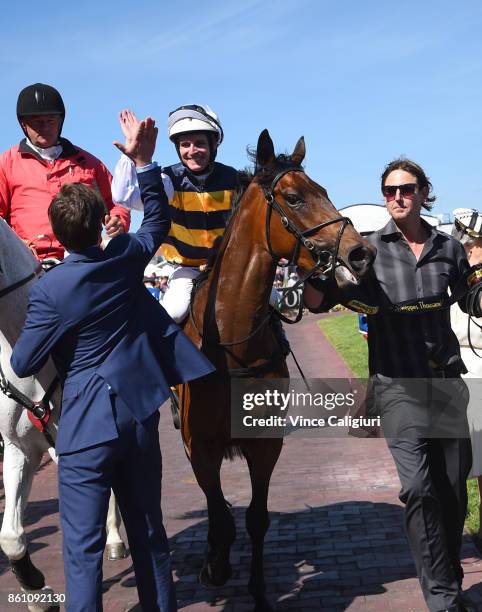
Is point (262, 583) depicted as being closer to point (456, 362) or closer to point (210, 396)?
point (210, 396)

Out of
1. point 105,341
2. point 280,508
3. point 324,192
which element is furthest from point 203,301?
point 280,508

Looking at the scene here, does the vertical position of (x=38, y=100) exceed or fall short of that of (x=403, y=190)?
it exceeds it

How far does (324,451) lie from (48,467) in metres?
3.24

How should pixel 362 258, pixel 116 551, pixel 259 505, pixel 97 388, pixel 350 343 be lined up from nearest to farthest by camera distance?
pixel 97 388, pixel 362 258, pixel 259 505, pixel 116 551, pixel 350 343

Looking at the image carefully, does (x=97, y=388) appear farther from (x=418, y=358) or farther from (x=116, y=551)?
(x=116, y=551)

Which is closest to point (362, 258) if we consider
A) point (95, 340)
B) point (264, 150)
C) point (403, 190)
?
point (403, 190)

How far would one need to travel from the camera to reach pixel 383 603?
15.5ft

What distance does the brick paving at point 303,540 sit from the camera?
494 centimetres

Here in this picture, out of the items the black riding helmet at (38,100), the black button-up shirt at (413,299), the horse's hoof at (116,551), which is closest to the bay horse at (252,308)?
the black button-up shirt at (413,299)

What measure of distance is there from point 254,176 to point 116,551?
2.99 m

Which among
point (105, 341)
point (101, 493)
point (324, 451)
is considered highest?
point (105, 341)

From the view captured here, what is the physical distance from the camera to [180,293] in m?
5.30

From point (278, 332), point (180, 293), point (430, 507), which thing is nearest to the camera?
point (430, 507)

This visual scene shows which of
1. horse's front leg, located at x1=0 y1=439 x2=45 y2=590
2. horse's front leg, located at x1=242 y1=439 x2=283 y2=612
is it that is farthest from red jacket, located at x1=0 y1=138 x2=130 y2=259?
horse's front leg, located at x1=242 y1=439 x2=283 y2=612
